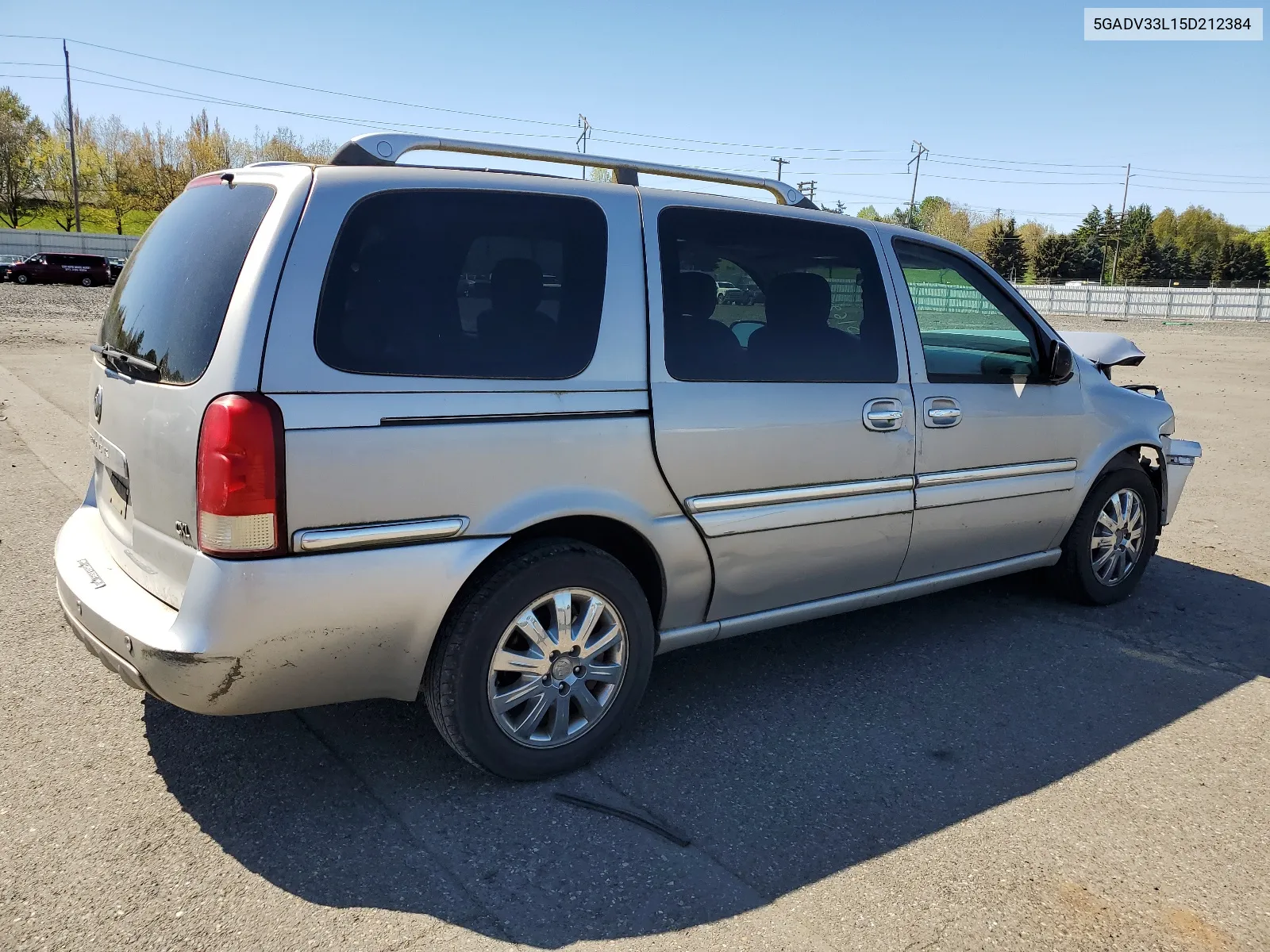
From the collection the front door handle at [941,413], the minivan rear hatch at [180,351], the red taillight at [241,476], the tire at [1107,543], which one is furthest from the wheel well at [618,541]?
the tire at [1107,543]

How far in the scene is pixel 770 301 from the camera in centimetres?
378

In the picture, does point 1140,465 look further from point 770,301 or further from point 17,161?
point 17,161

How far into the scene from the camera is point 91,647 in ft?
9.95

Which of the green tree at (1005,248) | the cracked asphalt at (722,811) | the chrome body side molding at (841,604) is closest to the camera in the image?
the cracked asphalt at (722,811)

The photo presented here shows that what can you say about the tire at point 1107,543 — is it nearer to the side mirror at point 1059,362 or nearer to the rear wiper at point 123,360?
the side mirror at point 1059,362

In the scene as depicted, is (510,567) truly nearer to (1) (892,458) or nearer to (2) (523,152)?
(2) (523,152)

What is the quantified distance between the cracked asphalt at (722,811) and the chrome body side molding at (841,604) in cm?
32

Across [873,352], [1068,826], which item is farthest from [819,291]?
[1068,826]

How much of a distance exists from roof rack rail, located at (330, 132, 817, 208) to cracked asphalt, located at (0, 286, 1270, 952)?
1982 millimetres

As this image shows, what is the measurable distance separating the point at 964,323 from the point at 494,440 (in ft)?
8.64

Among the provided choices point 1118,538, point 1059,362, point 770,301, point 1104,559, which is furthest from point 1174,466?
point 770,301

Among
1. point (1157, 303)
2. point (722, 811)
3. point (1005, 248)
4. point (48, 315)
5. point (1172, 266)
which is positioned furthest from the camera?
point (1172, 266)

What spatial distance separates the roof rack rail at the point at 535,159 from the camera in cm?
303

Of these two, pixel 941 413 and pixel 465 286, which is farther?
pixel 941 413
